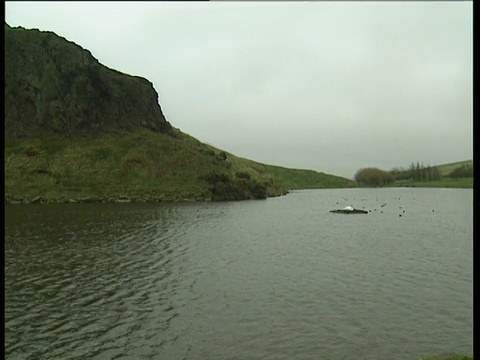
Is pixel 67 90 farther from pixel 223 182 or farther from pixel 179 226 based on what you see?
pixel 179 226

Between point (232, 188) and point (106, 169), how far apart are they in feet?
119

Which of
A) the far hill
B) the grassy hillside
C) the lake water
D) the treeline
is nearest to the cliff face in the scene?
the far hill

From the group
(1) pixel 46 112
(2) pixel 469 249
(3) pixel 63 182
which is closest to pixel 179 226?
(2) pixel 469 249

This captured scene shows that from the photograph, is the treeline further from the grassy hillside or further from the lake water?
the lake water

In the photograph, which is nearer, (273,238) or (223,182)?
(273,238)

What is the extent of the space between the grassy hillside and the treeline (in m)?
1.83

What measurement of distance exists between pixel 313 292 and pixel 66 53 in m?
134

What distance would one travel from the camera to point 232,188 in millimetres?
109000

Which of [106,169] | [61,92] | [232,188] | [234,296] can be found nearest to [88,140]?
[106,169]

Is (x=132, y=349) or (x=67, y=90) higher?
(x=67, y=90)

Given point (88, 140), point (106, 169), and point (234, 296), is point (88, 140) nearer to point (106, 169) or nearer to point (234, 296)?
point (106, 169)

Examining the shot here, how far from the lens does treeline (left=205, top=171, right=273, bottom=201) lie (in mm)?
104250

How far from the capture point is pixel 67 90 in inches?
4808

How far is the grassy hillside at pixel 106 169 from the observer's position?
91250 millimetres
